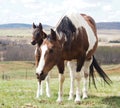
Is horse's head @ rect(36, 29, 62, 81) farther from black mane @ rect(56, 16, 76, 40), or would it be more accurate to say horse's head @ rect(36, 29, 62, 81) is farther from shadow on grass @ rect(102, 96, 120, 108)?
shadow on grass @ rect(102, 96, 120, 108)

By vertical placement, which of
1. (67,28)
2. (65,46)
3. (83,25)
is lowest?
(65,46)

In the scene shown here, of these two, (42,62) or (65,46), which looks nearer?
(42,62)

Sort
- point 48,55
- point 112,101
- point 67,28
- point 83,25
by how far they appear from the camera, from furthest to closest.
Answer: point 83,25
point 112,101
point 67,28
point 48,55

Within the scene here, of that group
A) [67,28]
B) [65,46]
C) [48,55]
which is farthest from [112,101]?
[48,55]

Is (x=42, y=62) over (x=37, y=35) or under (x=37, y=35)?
under

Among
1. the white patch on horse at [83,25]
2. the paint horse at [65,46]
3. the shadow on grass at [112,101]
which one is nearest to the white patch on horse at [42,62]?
the paint horse at [65,46]

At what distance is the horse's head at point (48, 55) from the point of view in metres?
9.15

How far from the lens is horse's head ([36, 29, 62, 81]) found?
9.15 metres

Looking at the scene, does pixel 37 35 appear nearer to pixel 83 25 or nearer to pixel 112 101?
pixel 83 25

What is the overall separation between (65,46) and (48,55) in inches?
37.4

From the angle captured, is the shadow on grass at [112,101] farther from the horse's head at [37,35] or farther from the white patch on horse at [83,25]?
the horse's head at [37,35]

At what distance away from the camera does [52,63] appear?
9.46 m

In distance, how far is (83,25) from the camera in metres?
11.2

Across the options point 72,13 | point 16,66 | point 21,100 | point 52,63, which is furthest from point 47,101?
point 16,66
